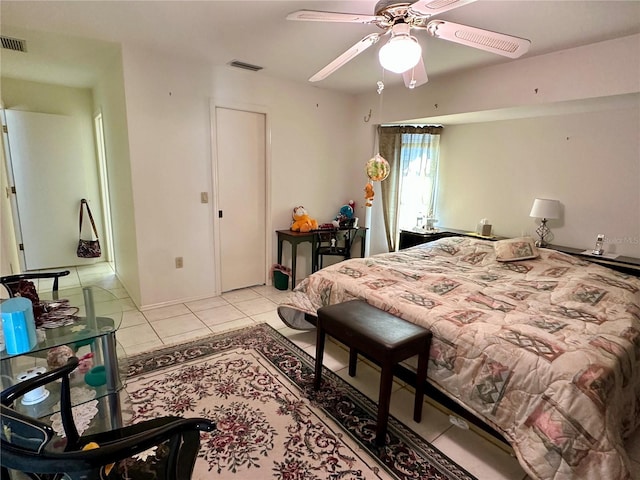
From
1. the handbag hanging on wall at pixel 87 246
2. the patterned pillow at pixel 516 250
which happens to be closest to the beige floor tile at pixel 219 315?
the handbag hanging on wall at pixel 87 246

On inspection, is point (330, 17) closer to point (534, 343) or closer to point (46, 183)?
point (534, 343)

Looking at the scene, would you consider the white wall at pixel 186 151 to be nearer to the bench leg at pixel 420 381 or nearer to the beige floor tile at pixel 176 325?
the beige floor tile at pixel 176 325

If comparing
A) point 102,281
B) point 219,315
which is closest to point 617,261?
point 219,315

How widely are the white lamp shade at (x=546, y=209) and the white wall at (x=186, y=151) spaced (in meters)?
2.59

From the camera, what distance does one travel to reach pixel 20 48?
308 centimetres

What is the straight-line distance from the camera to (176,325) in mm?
3133

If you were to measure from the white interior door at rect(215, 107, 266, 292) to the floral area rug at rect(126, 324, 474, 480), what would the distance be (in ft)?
4.43

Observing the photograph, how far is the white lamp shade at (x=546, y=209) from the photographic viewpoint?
3.36 m

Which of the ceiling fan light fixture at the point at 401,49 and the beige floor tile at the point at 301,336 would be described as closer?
the ceiling fan light fixture at the point at 401,49

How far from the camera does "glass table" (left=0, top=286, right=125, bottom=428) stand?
1509mm

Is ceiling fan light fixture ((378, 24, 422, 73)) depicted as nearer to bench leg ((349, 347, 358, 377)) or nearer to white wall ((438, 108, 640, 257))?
bench leg ((349, 347, 358, 377))

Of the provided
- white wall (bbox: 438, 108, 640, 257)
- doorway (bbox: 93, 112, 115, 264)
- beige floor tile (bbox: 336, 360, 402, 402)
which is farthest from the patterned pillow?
doorway (bbox: 93, 112, 115, 264)

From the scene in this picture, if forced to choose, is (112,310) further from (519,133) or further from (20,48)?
(519,133)

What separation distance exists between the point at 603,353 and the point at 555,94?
2223 millimetres
